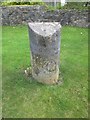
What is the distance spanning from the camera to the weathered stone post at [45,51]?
249 inches

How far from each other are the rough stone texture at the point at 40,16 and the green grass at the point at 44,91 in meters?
4.17

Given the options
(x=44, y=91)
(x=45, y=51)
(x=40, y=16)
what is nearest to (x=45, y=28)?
(x=45, y=51)

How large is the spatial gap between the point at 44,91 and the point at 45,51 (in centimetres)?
86

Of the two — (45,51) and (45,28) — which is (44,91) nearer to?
(45,51)

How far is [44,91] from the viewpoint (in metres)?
6.30

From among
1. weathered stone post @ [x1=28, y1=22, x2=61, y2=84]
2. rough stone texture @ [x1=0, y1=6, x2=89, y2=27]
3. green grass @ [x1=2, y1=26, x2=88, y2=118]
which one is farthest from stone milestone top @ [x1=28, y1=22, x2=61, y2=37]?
rough stone texture @ [x1=0, y1=6, x2=89, y2=27]

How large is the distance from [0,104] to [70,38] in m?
5.69

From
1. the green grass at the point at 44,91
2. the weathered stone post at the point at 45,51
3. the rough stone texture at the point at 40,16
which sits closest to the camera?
the green grass at the point at 44,91

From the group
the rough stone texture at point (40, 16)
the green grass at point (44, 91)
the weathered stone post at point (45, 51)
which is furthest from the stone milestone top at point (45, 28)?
the rough stone texture at point (40, 16)

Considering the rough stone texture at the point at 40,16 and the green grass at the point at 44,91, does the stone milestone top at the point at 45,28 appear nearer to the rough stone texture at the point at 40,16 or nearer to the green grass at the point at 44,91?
the green grass at the point at 44,91

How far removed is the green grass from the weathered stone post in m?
0.24

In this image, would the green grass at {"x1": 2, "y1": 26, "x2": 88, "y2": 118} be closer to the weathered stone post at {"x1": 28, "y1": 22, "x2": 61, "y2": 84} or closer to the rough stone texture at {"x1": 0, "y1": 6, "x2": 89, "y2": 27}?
the weathered stone post at {"x1": 28, "y1": 22, "x2": 61, "y2": 84}

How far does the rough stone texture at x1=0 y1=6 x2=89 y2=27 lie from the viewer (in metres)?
13.0

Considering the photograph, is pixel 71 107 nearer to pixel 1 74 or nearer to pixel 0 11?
pixel 1 74
